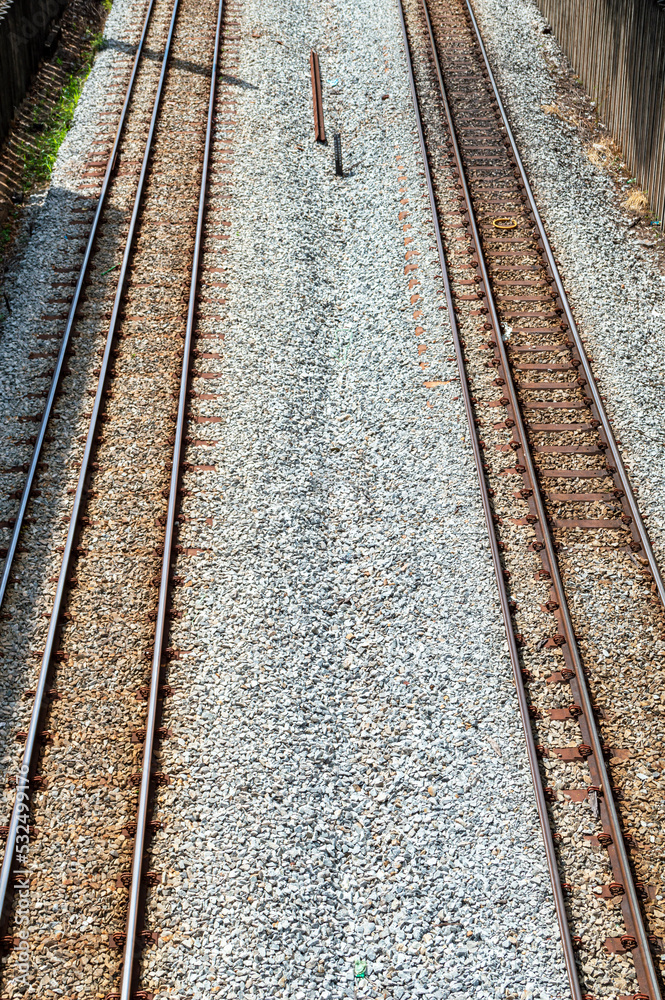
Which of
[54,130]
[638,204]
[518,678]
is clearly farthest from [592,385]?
[54,130]

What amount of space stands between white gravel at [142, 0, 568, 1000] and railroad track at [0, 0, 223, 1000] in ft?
0.84

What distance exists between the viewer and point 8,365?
1155cm

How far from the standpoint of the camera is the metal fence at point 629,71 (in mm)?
14156

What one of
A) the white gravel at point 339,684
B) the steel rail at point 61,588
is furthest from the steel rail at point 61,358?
the white gravel at point 339,684

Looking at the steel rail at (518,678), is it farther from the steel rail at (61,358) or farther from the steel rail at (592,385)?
the steel rail at (61,358)

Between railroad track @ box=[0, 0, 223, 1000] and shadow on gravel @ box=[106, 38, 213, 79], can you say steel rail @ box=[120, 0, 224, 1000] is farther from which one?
shadow on gravel @ box=[106, 38, 213, 79]

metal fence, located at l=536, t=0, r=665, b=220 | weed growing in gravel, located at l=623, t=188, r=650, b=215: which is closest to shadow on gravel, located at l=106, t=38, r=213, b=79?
metal fence, located at l=536, t=0, r=665, b=220

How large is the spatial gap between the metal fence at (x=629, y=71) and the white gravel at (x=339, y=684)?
168 inches

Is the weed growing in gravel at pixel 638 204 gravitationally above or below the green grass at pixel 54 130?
below

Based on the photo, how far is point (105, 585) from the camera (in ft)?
29.8

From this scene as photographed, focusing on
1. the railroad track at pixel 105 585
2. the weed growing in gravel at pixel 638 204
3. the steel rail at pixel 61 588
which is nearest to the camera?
the railroad track at pixel 105 585

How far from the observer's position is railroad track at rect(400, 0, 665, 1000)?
271 inches

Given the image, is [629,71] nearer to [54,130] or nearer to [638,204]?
[638,204]

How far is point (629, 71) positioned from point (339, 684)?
12219 millimetres
